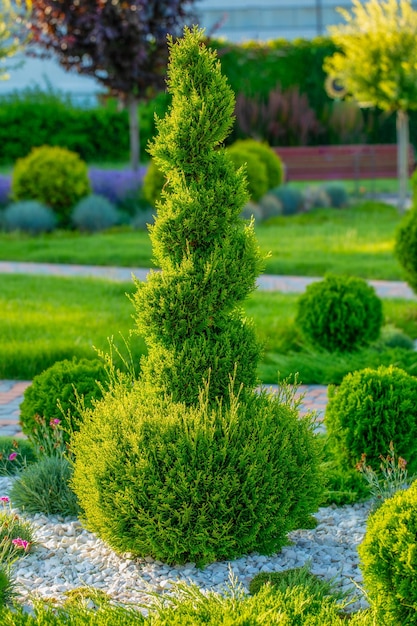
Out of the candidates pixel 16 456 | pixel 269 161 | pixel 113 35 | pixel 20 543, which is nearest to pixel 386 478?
pixel 20 543

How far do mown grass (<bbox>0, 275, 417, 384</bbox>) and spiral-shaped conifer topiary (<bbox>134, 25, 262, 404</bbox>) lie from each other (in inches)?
98.0

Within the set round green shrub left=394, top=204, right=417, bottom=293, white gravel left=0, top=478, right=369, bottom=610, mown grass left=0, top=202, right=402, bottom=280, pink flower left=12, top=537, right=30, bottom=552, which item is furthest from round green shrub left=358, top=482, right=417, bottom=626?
mown grass left=0, top=202, right=402, bottom=280

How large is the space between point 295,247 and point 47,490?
9.27 metres

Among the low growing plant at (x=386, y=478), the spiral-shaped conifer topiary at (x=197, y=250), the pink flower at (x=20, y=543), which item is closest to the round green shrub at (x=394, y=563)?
the spiral-shaped conifer topiary at (x=197, y=250)

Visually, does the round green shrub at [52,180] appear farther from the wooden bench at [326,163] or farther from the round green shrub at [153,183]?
the wooden bench at [326,163]

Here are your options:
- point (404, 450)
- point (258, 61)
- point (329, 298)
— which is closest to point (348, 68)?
Answer: point (258, 61)

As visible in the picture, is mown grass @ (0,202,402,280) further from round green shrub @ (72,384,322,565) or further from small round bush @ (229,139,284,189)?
round green shrub @ (72,384,322,565)

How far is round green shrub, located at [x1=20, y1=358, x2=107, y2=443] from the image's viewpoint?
16.4 feet

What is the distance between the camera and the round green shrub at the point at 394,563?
3.13 m

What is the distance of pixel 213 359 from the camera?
3836 millimetres

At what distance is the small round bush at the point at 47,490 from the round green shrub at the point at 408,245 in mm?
5000

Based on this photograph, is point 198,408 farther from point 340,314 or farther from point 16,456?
point 340,314

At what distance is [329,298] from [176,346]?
3.93 m

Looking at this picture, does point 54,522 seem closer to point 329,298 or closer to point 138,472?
point 138,472
